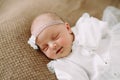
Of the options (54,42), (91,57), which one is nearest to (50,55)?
(54,42)

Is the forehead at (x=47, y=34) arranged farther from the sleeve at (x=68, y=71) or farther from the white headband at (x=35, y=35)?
the sleeve at (x=68, y=71)

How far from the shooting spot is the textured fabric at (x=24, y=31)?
1.19 m

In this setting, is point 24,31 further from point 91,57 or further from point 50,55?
point 91,57

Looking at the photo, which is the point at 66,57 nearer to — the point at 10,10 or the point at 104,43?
the point at 104,43

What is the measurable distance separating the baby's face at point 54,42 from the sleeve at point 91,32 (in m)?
0.08

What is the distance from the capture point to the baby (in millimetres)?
1235

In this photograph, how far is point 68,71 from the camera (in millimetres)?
1228

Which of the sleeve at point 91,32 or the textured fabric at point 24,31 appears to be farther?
the sleeve at point 91,32

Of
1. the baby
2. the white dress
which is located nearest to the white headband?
the baby

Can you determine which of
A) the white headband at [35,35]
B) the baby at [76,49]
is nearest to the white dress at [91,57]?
the baby at [76,49]

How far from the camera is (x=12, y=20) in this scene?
1.39m

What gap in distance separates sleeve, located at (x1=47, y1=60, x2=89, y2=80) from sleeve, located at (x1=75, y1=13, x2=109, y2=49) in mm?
126

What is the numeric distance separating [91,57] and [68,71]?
138 millimetres

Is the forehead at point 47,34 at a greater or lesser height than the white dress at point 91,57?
greater
